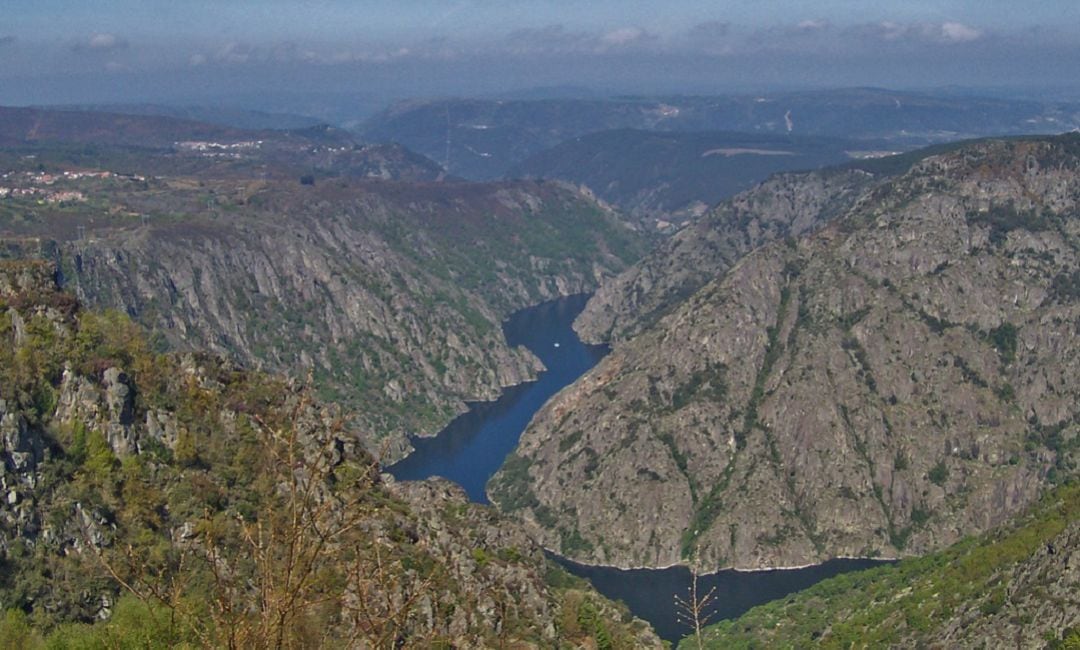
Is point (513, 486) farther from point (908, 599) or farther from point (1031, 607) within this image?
point (1031, 607)

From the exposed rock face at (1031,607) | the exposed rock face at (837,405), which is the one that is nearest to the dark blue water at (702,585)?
the exposed rock face at (837,405)

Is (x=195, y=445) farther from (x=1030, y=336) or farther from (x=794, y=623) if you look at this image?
(x=1030, y=336)

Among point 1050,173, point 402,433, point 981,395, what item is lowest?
point 402,433

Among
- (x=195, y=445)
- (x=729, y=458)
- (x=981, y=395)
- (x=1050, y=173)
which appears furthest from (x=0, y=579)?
(x=1050, y=173)

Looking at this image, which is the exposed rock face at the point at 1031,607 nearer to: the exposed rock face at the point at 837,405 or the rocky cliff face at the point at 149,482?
the rocky cliff face at the point at 149,482

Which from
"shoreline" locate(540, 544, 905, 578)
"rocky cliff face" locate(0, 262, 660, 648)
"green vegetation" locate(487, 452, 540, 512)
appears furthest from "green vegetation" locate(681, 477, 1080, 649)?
"green vegetation" locate(487, 452, 540, 512)
